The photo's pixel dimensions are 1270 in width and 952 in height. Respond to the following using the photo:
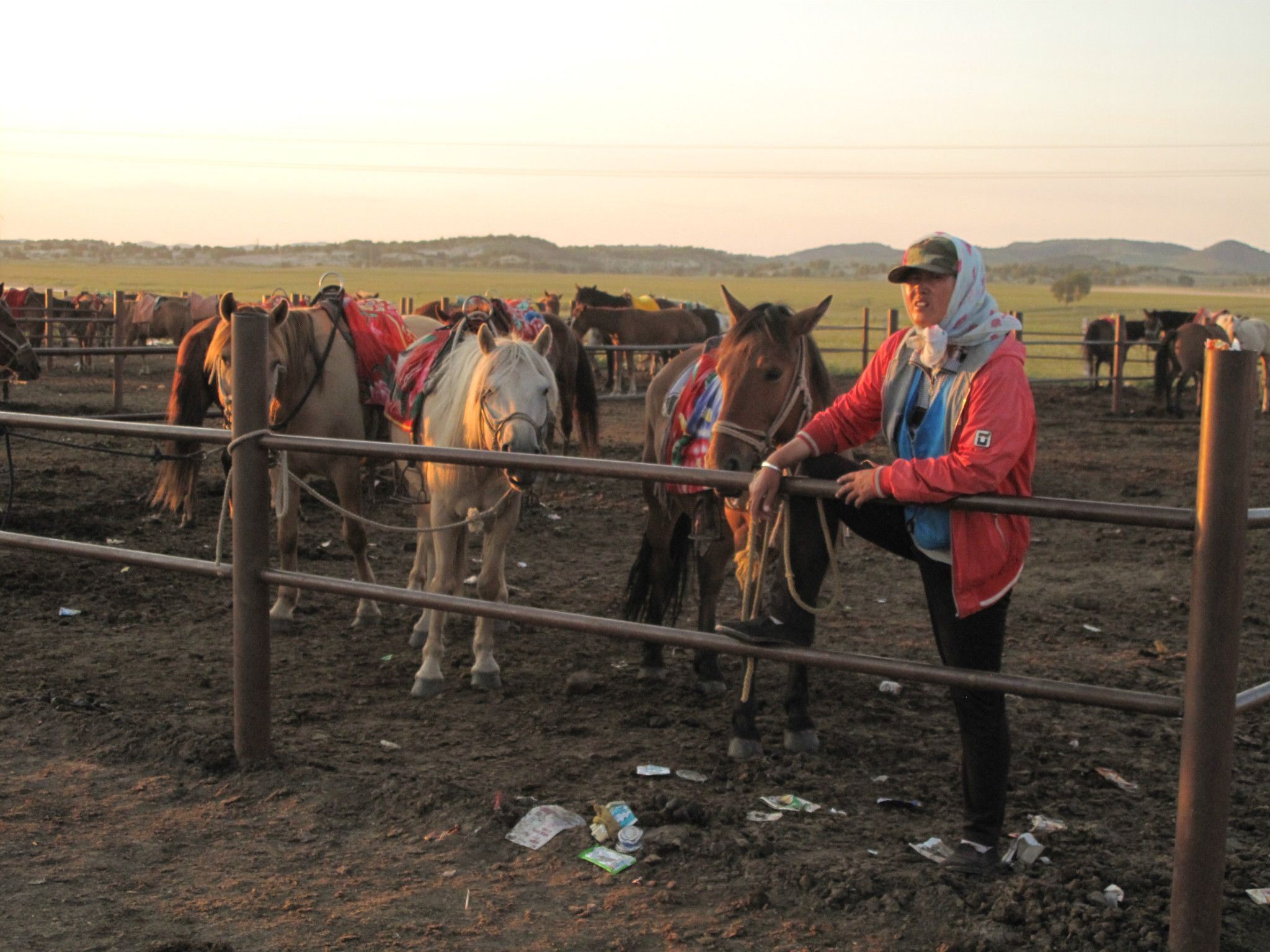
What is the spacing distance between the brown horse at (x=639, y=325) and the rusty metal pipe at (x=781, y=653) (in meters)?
18.4

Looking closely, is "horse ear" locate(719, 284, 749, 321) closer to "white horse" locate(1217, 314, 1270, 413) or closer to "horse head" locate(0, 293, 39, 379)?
"horse head" locate(0, 293, 39, 379)

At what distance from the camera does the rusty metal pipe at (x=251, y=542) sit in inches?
143

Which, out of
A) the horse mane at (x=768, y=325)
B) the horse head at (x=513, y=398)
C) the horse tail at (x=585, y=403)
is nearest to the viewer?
the horse mane at (x=768, y=325)

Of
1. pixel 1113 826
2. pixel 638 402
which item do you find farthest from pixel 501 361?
pixel 638 402

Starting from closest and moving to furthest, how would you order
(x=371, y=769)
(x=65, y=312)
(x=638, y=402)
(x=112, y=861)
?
1. (x=112, y=861)
2. (x=371, y=769)
3. (x=638, y=402)
4. (x=65, y=312)

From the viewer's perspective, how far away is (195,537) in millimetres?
7844

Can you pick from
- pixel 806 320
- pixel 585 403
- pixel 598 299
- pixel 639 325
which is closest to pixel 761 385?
pixel 806 320

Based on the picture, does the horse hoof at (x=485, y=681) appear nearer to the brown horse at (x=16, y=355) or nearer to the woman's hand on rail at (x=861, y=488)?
the woman's hand on rail at (x=861, y=488)

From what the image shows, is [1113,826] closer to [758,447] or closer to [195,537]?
[758,447]

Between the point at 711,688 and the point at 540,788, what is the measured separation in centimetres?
134

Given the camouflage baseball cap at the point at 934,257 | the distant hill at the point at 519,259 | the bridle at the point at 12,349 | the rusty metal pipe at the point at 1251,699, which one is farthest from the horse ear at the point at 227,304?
the distant hill at the point at 519,259

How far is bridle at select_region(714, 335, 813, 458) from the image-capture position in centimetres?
406

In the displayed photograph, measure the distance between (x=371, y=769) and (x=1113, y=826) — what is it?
7.75ft

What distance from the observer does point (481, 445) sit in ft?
16.6
